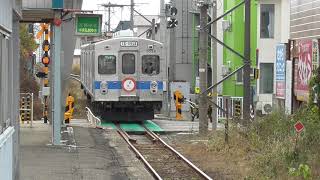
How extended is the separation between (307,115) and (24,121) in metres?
13.6

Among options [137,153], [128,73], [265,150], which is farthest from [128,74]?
[265,150]

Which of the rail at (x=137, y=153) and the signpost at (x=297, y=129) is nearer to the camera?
the signpost at (x=297, y=129)

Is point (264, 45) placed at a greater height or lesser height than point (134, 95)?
greater

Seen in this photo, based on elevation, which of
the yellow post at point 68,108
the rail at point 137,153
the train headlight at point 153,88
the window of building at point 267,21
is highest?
the window of building at point 267,21

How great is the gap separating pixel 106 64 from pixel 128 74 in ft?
3.14

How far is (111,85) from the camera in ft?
87.5

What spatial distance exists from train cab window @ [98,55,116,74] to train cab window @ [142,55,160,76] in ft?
Result: 3.90

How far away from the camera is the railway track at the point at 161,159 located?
13892 millimetres

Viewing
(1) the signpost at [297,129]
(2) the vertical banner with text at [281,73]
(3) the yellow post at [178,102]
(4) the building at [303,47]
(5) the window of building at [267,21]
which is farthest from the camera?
(5) the window of building at [267,21]

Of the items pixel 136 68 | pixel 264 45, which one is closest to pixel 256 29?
pixel 264 45

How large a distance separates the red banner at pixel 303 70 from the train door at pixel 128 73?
849 centimetres

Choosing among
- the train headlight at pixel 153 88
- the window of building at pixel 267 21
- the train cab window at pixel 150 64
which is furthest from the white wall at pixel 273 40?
the train headlight at pixel 153 88

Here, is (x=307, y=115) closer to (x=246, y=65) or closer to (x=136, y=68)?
(x=246, y=65)

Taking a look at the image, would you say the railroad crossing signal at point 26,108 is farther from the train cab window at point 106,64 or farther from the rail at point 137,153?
the rail at point 137,153
